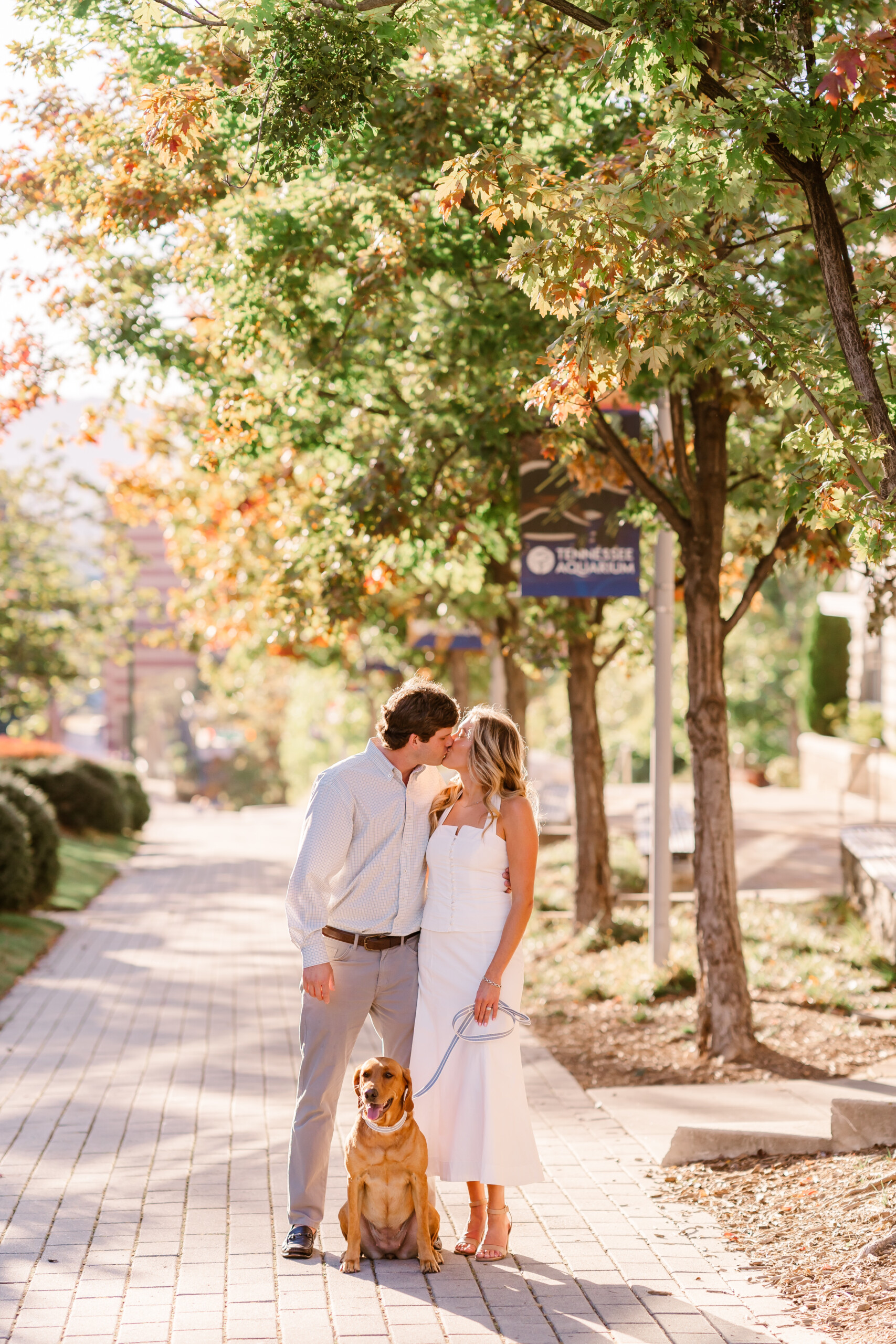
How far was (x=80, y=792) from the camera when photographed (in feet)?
80.2

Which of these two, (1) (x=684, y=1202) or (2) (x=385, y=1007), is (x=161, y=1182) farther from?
(1) (x=684, y=1202)

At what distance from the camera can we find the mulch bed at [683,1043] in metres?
8.27

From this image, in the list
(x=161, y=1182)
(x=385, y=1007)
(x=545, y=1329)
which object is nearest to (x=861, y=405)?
(x=385, y=1007)

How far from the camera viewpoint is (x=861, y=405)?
5.01 meters

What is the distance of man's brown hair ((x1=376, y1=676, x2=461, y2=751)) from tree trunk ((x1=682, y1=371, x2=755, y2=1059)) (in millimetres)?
3716

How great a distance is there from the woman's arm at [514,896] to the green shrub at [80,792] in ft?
61.4

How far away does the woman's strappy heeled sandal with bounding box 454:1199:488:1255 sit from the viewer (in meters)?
5.21

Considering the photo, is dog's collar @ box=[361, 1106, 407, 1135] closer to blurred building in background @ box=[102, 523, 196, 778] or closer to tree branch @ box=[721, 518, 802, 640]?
tree branch @ box=[721, 518, 802, 640]

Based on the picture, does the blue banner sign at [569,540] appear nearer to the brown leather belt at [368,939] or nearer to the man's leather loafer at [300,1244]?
the brown leather belt at [368,939]

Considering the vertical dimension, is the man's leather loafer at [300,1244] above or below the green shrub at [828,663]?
below

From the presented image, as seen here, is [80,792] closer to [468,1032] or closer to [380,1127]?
[468,1032]

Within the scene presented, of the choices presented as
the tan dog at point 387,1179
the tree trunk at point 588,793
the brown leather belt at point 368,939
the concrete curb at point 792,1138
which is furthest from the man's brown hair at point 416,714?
the tree trunk at point 588,793

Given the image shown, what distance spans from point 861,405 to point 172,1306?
12.9 ft

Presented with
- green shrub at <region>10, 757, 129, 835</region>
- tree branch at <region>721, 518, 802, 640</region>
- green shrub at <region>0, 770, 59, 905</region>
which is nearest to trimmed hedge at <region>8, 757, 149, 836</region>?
green shrub at <region>10, 757, 129, 835</region>
